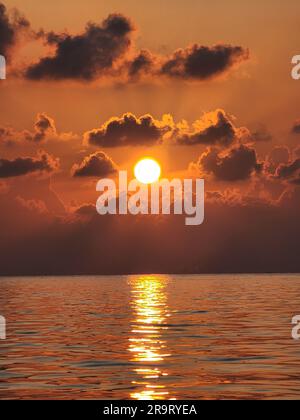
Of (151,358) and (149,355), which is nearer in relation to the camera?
(151,358)

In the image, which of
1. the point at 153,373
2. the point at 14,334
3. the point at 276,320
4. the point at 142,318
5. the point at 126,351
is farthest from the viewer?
the point at 142,318

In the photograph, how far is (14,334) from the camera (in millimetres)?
66938

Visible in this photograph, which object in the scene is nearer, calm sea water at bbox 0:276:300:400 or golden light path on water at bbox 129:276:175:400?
golden light path on water at bbox 129:276:175:400

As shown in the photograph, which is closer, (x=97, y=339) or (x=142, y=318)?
(x=97, y=339)

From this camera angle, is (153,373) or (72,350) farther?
(72,350)

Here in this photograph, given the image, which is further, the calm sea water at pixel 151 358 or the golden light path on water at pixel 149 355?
the calm sea water at pixel 151 358

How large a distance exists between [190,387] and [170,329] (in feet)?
106

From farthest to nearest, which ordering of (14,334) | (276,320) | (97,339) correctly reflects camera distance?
(276,320) → (14,334) → (97,339)

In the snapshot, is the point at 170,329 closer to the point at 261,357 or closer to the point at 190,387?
the point at 261,357
